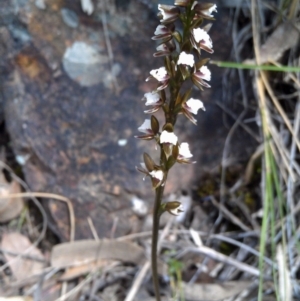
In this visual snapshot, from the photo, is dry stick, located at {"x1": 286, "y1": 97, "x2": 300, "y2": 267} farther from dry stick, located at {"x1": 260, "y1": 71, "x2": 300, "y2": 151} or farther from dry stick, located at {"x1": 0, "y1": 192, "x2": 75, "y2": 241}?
dry stick, located at {"x1": 0, "y1": 192, "x2": 75, "y2": 241}

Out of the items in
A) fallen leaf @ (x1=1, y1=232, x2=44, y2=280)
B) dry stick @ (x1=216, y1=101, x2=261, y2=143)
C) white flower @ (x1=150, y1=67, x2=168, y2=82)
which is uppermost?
dry stick @ (x1=216, y1=101, x2=261, y2=143)

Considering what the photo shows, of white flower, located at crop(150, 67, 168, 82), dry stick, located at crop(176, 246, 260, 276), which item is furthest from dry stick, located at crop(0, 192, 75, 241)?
white flower, located at crop(150, 67, 168, 82)

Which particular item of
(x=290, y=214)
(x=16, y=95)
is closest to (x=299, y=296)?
(x=290, y=214)

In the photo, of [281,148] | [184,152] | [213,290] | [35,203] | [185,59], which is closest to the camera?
[185,59]

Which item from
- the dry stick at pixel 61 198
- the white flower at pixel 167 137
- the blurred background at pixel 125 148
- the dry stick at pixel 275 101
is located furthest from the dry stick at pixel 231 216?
the white flower at pixel 167 137

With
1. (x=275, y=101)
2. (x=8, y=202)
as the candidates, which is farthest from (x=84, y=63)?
(x=275, y=101)

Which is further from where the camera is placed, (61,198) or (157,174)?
(61,198)

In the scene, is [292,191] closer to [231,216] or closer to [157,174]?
[231,216]
